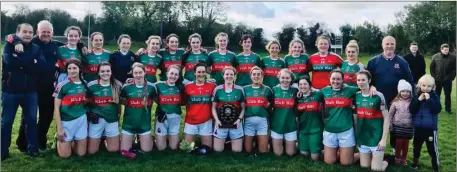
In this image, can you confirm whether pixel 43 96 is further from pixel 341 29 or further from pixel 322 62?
pixel 341 29

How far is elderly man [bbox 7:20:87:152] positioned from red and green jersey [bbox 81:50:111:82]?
51 cm

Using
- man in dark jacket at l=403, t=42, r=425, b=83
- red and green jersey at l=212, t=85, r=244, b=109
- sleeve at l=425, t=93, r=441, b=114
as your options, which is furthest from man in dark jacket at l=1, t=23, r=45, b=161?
man in dark jacket at l=403, t=42, r=425, b=83

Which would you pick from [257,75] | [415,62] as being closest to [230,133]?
[257,75]

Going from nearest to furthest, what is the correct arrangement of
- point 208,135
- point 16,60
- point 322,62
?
point 16,60 → point 208,135 → point 322,62

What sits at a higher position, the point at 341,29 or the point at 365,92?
the point at 341,29

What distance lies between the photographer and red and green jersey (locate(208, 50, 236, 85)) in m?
7.83

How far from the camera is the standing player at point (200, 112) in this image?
685 centimetres

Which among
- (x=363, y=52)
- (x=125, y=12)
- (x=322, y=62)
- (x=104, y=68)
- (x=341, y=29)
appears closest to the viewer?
(x=104, y=68)

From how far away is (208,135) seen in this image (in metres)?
6.85

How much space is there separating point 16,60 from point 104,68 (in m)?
1.18

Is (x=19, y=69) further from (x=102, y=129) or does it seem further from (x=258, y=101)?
(x=258, y=101)

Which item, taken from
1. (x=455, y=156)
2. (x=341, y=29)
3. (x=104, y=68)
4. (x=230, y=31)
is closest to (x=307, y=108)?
(x=455, y=156)

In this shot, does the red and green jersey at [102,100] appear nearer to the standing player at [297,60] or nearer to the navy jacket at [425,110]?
the standing player at [297,60]

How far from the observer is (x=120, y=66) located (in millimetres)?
7164
